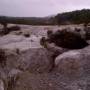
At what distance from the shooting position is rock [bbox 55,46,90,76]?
1368cm

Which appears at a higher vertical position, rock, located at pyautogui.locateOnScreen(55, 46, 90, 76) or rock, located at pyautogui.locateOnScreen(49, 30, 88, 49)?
rock, located at pyautogui.locateOnScreen(49, 30, 88, 49)

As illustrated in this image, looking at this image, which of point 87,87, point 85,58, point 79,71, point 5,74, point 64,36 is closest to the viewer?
point 5,74

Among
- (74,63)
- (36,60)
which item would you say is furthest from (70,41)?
(74,63)

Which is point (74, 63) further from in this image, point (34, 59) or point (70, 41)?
point (70, 41)

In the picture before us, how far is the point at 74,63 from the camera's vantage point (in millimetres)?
14188

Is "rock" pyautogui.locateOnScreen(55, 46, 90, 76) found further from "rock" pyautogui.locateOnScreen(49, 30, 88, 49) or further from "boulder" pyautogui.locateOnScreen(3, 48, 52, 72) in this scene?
"rock" pyautogui.locateOnScreen(49, 30, 88, 49)

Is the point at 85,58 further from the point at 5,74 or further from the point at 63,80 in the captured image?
the point at 5,74

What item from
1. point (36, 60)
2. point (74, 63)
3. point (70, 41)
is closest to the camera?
point (74, 63)

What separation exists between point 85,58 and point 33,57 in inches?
119

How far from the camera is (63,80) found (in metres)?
12.8

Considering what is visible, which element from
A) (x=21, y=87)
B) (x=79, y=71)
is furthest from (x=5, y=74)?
(x=79, y=71)

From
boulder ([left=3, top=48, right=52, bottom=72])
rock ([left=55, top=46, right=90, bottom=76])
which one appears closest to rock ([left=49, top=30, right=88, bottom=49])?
boulder ([left=3, top=48, right=52, bottom=72])

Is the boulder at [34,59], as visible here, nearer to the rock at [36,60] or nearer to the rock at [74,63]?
the rock at [36,60]

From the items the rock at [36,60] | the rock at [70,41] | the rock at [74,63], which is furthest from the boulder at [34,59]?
the rock at [70,41]
